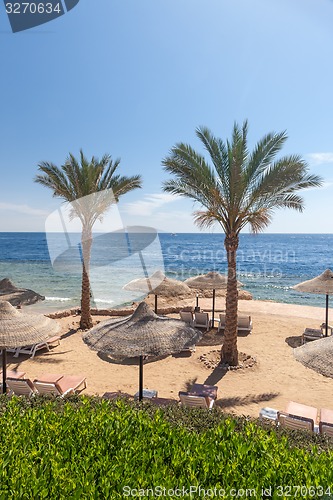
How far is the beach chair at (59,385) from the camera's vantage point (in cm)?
748

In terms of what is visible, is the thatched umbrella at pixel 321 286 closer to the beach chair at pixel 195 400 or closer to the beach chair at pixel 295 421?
the beach chair at pixel 295 421

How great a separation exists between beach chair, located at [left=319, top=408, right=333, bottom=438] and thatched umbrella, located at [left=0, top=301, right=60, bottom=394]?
6421 millimetres

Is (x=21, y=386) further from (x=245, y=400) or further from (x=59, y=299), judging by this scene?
(x=59, y=299)

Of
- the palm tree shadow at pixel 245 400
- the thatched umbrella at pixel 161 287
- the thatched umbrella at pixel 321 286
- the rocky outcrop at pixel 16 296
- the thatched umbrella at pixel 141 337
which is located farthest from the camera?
the thatched umbrella at pixel 161 287

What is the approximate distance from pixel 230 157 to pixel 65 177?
8.14m

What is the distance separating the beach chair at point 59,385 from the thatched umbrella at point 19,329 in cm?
91

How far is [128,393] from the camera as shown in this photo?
27.0 ft

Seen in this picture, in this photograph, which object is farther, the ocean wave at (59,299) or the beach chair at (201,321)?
the ocean wave at (59,299)

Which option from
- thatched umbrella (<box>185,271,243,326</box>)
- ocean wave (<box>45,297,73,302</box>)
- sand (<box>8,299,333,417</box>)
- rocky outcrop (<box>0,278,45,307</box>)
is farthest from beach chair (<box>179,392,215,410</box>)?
ocean wave (<box>45,297,73,302</box>)

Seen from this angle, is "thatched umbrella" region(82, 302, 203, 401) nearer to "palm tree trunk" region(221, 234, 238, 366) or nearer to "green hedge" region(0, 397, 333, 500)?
"palm tree trunk" region(221, 234, 238, 366)

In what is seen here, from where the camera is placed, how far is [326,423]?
606 centimetres

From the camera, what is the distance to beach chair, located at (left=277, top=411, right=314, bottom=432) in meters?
6.06

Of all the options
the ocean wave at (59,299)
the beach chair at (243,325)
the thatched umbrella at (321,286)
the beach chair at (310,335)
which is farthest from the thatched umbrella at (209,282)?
the ocean wave at (59,299)

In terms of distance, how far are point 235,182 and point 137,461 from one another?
8653mm
